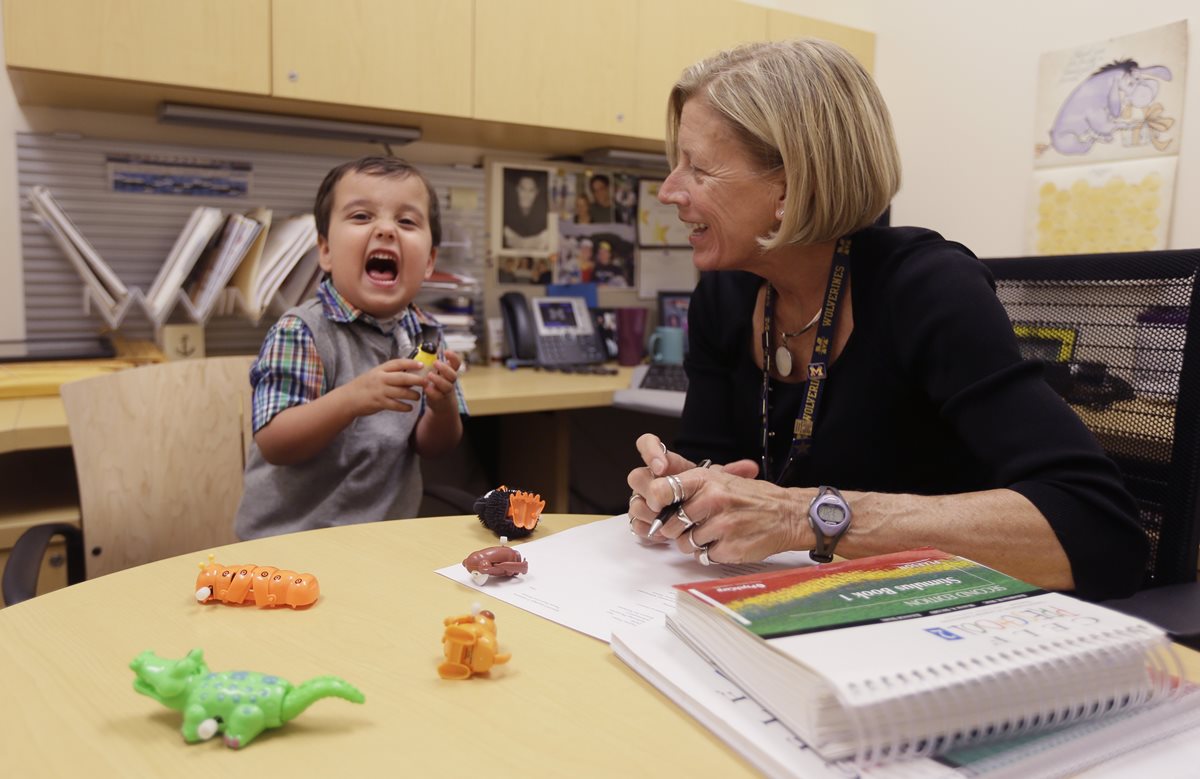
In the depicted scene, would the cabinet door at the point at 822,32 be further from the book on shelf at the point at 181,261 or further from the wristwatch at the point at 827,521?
the wristwatch at the point at 827,521

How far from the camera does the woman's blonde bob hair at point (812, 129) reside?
108 centimetres

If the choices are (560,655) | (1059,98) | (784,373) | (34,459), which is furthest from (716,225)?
(1059,98)

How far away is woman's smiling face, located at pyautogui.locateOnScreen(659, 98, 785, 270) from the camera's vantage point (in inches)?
44.7

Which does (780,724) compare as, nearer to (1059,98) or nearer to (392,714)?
(392,714)

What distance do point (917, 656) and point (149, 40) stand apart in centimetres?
196

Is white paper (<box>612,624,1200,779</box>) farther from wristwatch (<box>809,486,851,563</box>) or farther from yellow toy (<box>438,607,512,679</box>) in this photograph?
wristwatch (<box>809,486,851,563</box>)

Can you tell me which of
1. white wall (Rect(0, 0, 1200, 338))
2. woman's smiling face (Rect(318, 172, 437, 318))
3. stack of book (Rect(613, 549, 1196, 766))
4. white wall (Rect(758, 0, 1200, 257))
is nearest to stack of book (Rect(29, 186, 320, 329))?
white wall (Rect(0, 0, 1200, 338))

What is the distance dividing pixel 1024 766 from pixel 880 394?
0.64 m

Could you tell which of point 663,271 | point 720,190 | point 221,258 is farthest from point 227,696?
point 663,271

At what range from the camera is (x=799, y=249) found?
1.19m

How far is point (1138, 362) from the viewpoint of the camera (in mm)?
1159

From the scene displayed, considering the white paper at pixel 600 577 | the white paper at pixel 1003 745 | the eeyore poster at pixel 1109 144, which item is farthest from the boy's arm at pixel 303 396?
the eeyore poster at pixel 1109 144

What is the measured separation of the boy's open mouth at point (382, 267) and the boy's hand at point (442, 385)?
0.18 m

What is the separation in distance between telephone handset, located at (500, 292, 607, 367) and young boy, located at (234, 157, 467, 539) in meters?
1.05
